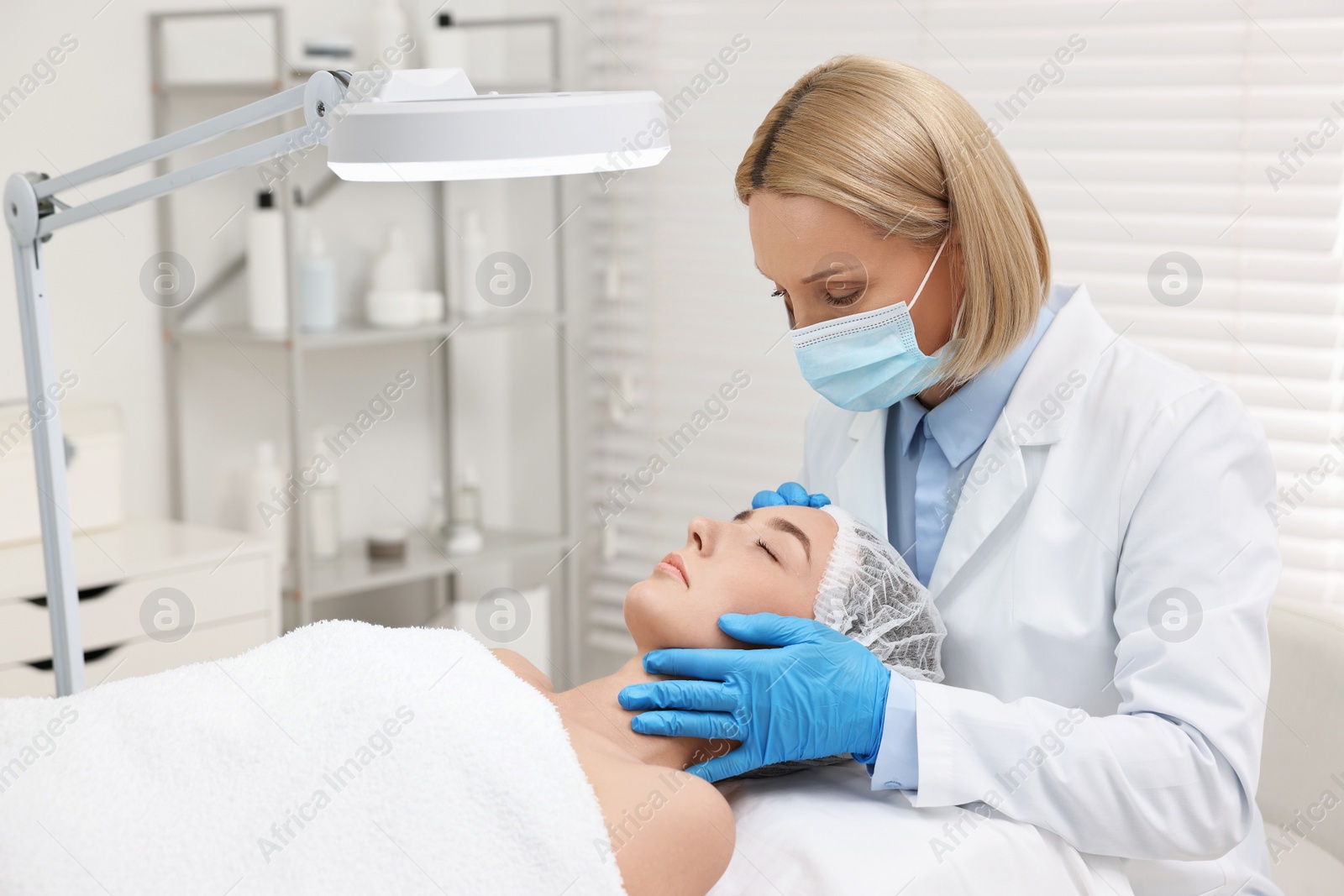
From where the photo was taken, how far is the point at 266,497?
228 cm

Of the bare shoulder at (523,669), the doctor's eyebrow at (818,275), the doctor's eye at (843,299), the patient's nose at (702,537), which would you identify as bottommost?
the bare shoulder at (523,669)

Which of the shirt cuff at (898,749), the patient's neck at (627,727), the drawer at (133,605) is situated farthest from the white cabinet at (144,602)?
the shirt cuff at (898,749)

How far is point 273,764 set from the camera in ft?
3.01

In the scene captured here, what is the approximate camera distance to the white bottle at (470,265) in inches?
103

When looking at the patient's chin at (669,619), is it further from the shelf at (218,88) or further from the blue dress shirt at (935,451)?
the shelf at (218,88)

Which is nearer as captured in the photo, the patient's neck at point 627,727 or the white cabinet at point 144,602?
the patient's neck at point 627,727

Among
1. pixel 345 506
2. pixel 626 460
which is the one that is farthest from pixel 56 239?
pixel 626 460

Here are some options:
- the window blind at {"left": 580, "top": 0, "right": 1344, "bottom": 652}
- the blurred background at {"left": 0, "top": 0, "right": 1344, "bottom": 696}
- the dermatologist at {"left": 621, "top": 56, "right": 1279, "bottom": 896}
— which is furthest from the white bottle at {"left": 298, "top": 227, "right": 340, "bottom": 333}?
the dermatologist at {"left": 621, "top": 56, "right": 1279, "bottom": 896}

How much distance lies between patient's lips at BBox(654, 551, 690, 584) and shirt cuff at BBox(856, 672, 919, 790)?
0.25 m

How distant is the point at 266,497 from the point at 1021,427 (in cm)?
157

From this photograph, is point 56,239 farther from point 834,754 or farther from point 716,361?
point 834,754

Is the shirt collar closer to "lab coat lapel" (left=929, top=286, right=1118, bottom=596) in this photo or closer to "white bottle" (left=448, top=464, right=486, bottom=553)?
"lab coat lapel" (left=929, top=286, right=1118, bottom=596)

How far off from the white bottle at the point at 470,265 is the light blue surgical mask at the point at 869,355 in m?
1.49

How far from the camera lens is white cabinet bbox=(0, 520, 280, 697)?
1804 mm
